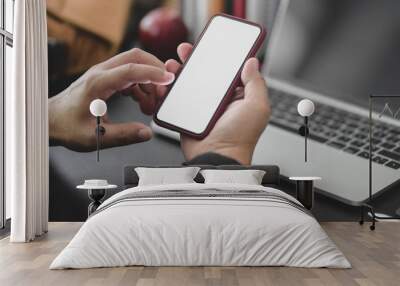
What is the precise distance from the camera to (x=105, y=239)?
4.53 meters

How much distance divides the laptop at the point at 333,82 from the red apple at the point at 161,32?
3.32 feet

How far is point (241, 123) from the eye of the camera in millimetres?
7344

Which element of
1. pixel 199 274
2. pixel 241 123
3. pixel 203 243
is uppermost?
pixel 241 123

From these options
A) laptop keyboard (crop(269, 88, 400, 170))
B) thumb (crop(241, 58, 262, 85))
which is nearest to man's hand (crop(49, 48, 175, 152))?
thumb (crop(241, 58, 262, 85))

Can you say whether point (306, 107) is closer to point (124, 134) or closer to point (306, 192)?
point (306, 192)

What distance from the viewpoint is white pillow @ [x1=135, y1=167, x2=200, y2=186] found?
264 inches

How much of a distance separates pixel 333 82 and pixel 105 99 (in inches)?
110

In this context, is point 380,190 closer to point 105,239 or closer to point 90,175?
point 90,175

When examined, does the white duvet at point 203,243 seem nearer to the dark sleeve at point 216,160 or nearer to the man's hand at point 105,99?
the dark sleeve at point 216,160

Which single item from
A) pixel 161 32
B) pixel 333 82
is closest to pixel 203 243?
pixel 333 82

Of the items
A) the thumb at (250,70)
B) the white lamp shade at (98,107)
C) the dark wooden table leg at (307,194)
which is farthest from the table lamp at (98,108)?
the dark wooden table leg at (307,194)

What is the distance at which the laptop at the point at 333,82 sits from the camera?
7367 millimetres

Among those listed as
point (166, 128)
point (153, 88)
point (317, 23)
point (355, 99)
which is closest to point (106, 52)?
point (153, 88)

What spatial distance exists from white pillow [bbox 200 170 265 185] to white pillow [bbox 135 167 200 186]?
0.60ft
